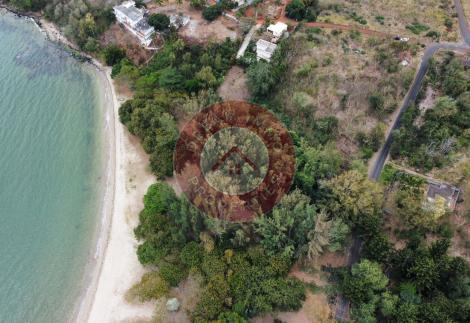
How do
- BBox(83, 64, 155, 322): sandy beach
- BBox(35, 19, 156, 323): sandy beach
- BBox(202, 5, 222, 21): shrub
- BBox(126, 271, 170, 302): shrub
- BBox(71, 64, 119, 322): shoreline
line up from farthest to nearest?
BBox(202, 5, 222, 21): shrub < BBox(71, 64, 119, 322): shoreline < BBox(35, 19, 156, 323): sandy beach < BBox(83, 64, 155, 322): sandy beach < BBox(126, 271, 170, 302): shrub

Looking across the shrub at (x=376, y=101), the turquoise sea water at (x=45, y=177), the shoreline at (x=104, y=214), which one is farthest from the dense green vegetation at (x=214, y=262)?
the shrub at (x=376, y=101)

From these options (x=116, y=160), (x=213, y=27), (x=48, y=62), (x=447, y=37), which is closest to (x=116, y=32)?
(x=48, y=62)

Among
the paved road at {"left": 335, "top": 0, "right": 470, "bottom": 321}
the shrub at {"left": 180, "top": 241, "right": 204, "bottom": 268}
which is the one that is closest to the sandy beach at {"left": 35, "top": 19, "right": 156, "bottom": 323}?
the shrub at {"left": 180, "top": 241, "right": 204, "bottom": 268}

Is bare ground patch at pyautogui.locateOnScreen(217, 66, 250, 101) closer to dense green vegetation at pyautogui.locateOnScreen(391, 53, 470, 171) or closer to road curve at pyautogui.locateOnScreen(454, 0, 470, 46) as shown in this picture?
dense green vegetation at pyautogui.locateOnScreen(391, 53, 470, 171)

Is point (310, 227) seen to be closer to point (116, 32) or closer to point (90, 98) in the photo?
point (90, 98)
